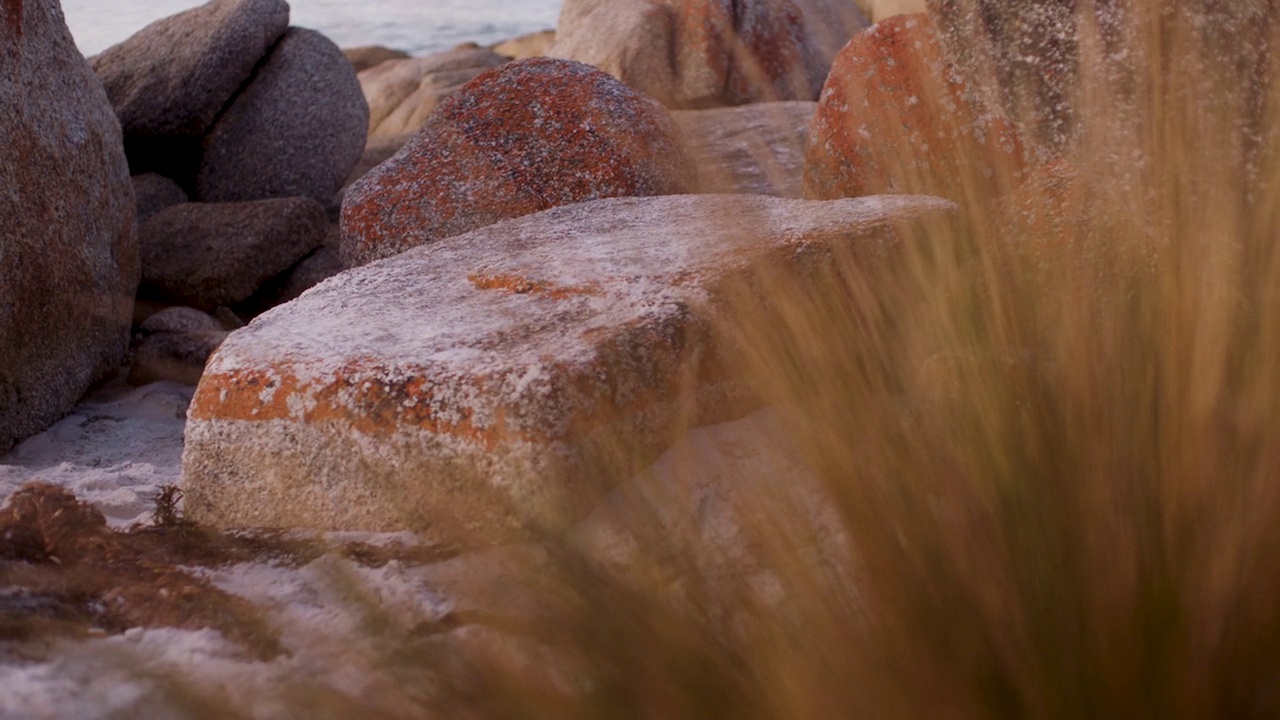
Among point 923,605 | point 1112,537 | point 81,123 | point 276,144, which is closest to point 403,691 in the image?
point 923,605

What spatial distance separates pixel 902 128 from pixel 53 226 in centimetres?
266

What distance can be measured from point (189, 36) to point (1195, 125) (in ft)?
15.4

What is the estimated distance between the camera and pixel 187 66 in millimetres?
5305

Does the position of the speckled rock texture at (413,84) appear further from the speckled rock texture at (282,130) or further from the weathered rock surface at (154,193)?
the weathered rock surface at (154,193)

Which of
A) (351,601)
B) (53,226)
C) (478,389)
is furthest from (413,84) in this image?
(351,601)

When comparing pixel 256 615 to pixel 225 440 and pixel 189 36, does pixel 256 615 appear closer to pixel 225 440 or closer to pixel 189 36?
pixel 225 440

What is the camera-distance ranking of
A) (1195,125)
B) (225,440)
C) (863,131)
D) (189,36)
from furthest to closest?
(189,36) → (863,131) → (1195,125) → (225,440)

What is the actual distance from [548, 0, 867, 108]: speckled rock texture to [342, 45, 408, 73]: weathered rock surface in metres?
8.15

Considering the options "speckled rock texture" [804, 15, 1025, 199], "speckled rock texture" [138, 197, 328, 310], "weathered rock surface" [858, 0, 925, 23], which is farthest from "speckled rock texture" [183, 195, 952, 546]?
"weathered rock surface" [858, 0, 925, 23]

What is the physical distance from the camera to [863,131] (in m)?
3.17

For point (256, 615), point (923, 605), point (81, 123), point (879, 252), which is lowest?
point (923, 605)

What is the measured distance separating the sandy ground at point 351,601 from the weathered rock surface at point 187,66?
3.55 meters

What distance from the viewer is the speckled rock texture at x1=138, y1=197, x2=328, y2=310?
481 centimetres

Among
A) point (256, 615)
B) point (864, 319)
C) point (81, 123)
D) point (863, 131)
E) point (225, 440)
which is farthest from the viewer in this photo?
point (81, 123)
